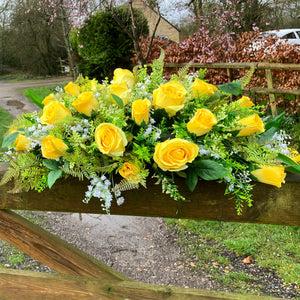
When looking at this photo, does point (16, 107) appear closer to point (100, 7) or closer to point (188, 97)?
point (100, 7)

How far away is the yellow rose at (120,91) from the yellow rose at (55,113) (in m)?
0.15

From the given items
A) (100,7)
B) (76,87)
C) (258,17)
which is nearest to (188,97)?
(76,87)

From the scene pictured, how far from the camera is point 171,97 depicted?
106 cm

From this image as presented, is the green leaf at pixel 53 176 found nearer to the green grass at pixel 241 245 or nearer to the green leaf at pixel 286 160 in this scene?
the green leaf at pixel 286 160

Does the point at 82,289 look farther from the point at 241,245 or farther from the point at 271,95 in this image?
the point at 271,95

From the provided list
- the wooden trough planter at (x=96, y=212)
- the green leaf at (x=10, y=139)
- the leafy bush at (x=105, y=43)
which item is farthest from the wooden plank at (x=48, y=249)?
the leafy bush at (x=105, y=43)

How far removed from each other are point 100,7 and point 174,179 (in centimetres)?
735

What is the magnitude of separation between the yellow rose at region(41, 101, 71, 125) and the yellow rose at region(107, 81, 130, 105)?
5.9 inches

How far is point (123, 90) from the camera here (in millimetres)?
1169

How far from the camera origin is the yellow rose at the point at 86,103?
109cm

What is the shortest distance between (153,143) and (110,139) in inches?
5.2

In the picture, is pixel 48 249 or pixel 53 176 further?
pixel 48 249

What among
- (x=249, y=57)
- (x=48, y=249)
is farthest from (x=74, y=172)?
(x=249, y=57)

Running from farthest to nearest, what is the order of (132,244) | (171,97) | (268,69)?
(268,69) < (132,244) < (171,97)
